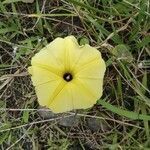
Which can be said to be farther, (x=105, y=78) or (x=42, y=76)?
(x=105, y=78)

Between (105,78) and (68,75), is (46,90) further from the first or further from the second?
(105,78)

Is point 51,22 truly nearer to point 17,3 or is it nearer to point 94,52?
point 17,3

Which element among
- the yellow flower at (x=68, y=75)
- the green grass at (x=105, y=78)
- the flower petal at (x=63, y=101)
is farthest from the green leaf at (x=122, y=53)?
the flower petal at (x=63, y=101)

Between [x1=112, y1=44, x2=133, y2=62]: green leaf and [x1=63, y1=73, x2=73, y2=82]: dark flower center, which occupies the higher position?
[x1=63, y1=73, x2=73, y2=82]: dark flower center

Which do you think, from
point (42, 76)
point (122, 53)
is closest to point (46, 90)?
point (42, 76)

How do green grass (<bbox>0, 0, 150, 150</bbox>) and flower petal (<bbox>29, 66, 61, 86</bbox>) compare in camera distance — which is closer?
flower petal (<bbox>29, 66, 61, 86</bbox>)

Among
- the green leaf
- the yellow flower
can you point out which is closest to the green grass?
the green leaf

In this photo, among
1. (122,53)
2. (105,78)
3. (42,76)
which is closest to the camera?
(42,76)

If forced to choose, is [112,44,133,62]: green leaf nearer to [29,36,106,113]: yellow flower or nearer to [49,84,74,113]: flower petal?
[29,36,106,113]: yellow flower
